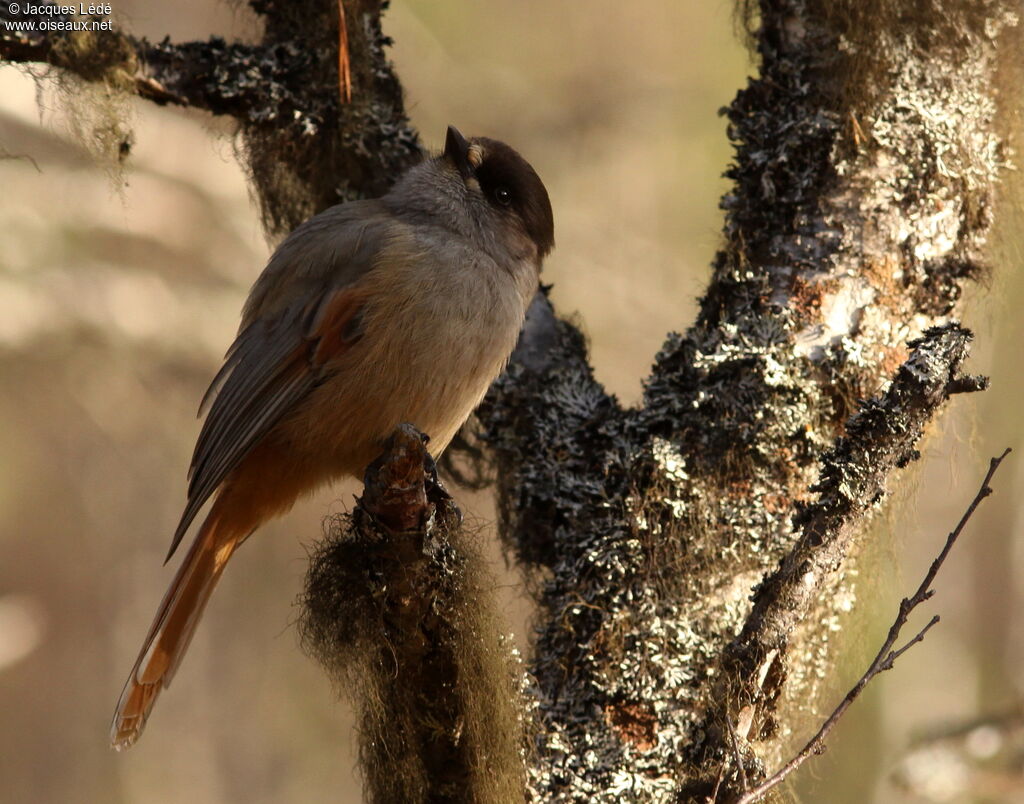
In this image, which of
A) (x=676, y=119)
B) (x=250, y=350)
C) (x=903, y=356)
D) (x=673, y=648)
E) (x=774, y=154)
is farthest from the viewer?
(x=676, y=119)

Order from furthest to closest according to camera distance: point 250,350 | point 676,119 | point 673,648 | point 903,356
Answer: point 676,119, point 250,350, point 903,356, point 673,648

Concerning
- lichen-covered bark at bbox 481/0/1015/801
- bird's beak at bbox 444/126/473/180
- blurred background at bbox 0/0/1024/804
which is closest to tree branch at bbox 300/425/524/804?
lichen-covered bark at bbox 481/0/1015/801

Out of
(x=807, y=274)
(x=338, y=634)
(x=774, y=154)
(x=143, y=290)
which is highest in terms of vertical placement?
(x=143, y=290)

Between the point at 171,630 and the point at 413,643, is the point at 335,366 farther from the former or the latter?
the point at 413,643

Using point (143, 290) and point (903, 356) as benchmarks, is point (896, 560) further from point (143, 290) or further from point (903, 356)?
point (143, 290)

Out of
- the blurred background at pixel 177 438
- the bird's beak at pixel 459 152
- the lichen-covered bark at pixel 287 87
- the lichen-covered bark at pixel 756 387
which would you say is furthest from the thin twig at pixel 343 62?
the blurred background at pixel 177 438

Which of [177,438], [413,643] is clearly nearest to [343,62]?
[413,643]

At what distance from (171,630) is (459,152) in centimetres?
162

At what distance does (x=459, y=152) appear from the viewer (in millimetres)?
3473

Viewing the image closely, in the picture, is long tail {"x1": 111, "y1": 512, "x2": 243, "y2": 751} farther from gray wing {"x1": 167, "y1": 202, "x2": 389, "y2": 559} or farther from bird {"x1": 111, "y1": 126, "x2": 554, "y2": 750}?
gray wing {"x1": 167, "y1": 202, "x2": 389, "y2": 559}

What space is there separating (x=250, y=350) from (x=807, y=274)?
59.6 inches

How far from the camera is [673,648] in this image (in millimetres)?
2615

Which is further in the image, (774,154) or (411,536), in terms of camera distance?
(774,154)

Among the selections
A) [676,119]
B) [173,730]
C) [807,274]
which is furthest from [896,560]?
[676,119]
